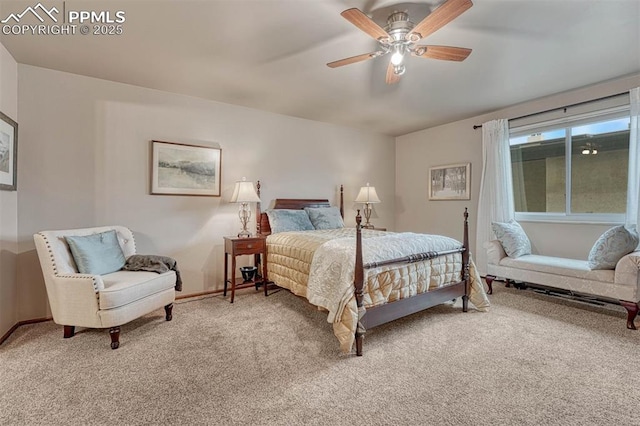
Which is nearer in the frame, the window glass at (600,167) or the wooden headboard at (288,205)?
the window glass at (600,167)

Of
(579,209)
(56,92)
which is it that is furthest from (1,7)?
(579,209)

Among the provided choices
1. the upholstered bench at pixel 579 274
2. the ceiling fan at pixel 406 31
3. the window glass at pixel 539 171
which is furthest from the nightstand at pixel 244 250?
the window glass at pixel 539 171

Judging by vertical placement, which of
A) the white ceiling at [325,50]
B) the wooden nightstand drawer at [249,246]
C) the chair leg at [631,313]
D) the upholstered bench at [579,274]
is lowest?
the chair leg at [631,313]

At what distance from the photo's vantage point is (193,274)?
150 inches

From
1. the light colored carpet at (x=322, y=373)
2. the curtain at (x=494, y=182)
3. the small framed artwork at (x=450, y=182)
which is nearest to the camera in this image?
the light colored carpet at (x=322, y=373)

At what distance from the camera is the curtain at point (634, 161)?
3102 mm

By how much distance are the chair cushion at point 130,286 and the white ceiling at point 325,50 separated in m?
2.08

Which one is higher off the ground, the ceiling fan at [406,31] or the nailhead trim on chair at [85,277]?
the ceiling fan at [406,31]

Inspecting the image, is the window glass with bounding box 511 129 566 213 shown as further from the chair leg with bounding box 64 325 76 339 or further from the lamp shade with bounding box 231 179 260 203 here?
the chair leg with bounding box 64 325 76 339

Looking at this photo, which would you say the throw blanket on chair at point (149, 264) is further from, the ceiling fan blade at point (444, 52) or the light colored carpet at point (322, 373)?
the ceiling fan blade at point (444, 52)

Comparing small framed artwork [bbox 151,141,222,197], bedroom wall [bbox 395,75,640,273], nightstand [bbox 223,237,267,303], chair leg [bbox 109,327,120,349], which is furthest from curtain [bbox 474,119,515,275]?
chair leg [bbox 109,327,120,349]

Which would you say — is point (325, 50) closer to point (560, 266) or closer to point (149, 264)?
point (149, 264)

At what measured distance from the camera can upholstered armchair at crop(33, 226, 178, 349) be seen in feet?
7.64

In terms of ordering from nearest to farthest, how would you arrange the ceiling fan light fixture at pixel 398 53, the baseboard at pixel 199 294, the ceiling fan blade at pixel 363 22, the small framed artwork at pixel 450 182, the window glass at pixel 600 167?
the ceiling fan blade at pixel 363 22 → the ceiling fan light fixture at pixel 398 53 → the window glass at pixel 600 167 → the baseboard at pixel 199 294 → the small framed artwork at pixel 450 182
